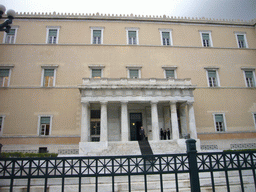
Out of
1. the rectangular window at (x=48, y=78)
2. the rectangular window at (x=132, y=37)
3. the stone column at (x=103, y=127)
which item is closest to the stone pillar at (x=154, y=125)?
the stone column at (x=103, y=127)

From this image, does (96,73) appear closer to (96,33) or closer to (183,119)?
(96,33)

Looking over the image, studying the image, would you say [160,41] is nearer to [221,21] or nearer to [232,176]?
[221,21]

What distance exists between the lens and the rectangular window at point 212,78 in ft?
72.9

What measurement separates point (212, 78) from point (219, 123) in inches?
215

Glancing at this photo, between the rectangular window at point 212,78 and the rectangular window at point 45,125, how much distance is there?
18808mm

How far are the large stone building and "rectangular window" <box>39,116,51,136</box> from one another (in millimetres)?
95

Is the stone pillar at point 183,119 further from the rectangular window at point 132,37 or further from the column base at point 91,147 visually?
the rectangular window at point 132,37

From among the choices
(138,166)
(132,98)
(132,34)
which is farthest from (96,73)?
(138,166)

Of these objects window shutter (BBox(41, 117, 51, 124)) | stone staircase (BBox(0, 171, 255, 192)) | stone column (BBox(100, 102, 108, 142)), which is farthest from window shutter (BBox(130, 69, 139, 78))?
stone staircase (BBox(0, 171, 255, 192))

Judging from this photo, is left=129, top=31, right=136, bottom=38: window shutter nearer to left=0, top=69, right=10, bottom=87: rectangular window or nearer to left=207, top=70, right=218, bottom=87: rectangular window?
left=207, top=70, right=218, bottom=87: rectangular window

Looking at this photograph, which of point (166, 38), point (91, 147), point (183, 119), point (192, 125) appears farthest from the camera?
point (166, 38)

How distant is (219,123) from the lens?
68.8ft

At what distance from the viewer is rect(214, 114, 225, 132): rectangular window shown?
2081 cm

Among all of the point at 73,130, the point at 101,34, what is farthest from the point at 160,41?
the point at 73,130
